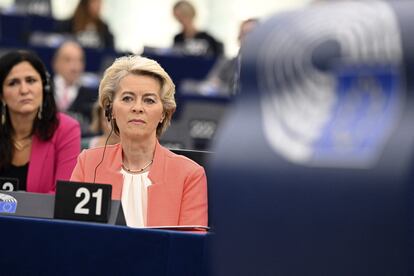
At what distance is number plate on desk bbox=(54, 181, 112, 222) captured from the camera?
3072mm

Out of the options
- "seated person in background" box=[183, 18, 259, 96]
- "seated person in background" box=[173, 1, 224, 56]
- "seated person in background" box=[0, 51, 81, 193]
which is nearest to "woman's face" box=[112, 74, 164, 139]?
"seated person in background" box=[0, 51, 81, 193]

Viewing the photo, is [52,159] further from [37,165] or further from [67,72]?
[67,72]

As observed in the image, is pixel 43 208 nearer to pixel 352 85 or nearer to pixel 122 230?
pixel 122 230

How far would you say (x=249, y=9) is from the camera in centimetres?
1516

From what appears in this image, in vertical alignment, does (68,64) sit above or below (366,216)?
above

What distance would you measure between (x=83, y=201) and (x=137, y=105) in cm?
75

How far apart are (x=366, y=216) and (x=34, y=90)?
11.7ft

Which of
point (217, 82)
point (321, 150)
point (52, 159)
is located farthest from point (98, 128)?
point (321, 150)

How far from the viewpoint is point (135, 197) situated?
3.71 meters

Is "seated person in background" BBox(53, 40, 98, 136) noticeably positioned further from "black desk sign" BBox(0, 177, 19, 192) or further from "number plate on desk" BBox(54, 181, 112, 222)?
"number plate on desk" BBox(54, 181, 112, 222)

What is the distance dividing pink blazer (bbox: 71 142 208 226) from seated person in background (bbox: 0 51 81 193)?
2.64 ft

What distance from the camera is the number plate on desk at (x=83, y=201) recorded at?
3.07m

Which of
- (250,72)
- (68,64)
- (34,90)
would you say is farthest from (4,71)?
(68,64)

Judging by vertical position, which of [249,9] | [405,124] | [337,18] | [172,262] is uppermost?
[249,9]
